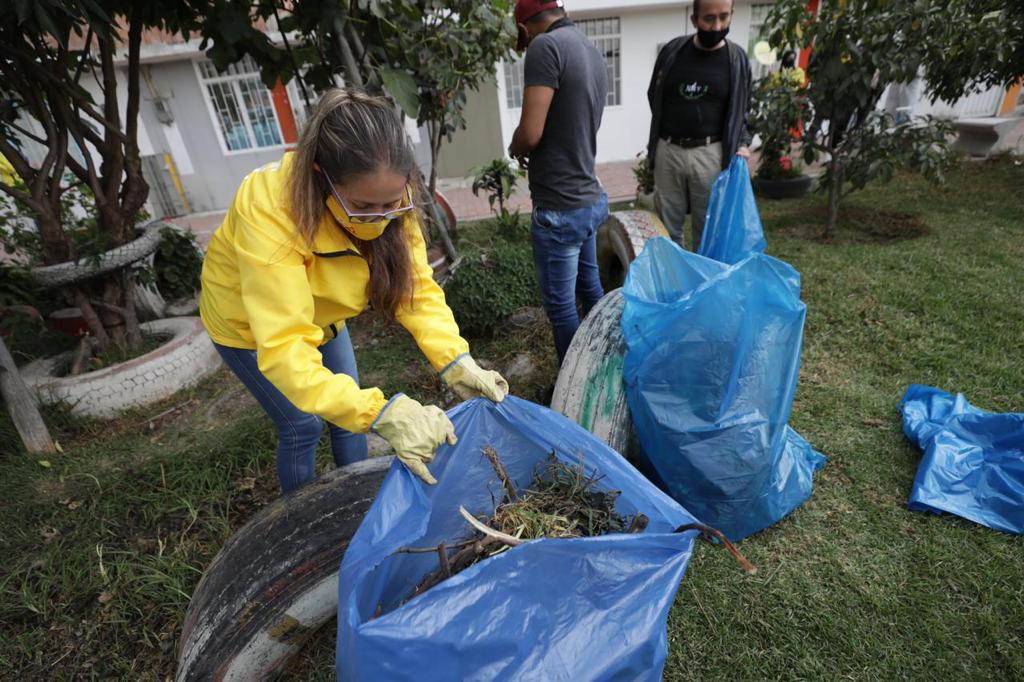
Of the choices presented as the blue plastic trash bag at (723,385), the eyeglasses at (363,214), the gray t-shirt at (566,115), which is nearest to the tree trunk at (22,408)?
the eyeglasses at (363,214)

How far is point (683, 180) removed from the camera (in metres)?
3.19

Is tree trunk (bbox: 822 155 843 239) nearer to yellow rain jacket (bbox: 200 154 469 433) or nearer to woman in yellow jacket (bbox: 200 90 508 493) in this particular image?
woman in yellow jacket (bbox: 200 90 508 493)

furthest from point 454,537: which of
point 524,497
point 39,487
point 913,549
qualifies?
point 39,487

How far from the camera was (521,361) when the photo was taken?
276 centimetres

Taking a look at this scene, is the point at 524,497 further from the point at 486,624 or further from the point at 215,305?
the point at 215,305

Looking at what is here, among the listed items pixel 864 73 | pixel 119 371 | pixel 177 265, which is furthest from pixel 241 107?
pixel 864 73

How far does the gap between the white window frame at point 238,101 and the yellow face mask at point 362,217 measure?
30.4ft

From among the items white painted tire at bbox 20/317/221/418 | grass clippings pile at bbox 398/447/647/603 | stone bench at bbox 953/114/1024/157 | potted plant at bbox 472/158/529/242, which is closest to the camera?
grass clippings pile at bbox 398/447/647/603

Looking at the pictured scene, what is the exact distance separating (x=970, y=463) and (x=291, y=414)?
2329mm

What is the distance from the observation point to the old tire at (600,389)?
6.06 ft

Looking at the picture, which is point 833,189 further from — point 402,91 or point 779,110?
point 402,91

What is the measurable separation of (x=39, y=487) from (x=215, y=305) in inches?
66.2

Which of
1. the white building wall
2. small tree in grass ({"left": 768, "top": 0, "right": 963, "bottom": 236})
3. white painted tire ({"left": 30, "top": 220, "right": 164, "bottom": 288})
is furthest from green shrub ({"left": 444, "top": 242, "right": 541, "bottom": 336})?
the white building wall

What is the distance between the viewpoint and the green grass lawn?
148 centimetres
